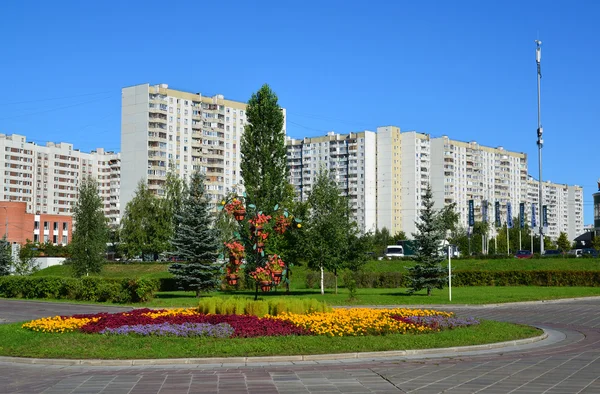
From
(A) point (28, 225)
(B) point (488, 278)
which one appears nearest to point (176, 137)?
(A) point (28, 225)

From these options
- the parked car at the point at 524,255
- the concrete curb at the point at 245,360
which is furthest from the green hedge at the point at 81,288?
the parked car at the point at 524,255

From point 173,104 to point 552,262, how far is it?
7116cm

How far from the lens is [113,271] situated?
68.3 m

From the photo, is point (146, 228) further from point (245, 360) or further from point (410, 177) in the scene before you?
point (410, 177)

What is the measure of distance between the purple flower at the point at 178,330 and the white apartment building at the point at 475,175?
119m

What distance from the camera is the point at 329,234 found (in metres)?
40.5

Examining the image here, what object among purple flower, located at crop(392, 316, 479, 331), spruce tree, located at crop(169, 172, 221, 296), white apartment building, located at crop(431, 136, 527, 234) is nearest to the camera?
purple flower, located at crop(392, 316, 479, 331)

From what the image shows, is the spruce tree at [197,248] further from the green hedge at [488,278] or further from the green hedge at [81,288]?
the green hedge at [488,278]

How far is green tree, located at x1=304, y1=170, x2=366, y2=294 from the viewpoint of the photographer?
133ft

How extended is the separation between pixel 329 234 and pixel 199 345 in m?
25.3

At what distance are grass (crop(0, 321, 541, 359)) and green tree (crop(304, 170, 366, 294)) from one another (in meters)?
23.2

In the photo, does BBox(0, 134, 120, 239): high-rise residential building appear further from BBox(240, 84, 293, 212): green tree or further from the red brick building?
BBox(240, 84, 293, 212): green tree

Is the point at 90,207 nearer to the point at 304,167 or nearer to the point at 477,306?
the point at 477,306

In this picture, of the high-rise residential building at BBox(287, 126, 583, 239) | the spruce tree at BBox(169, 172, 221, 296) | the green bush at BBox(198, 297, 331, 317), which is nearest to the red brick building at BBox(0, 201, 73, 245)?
the high-rise residential building at BBox(287, 126, 583, 239)
